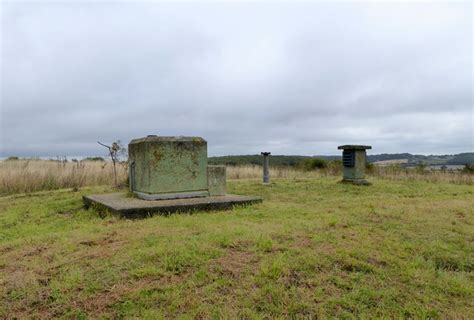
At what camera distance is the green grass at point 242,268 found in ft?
9.23

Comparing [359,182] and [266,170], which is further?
[266,170]

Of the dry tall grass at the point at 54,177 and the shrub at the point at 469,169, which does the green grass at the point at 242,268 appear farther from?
the shrub at the point at 469,169

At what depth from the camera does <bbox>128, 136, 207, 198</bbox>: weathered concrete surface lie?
667 centimetres

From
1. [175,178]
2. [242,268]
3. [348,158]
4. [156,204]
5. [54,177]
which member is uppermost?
[348,158]

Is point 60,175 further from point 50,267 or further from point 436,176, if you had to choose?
point 436,176

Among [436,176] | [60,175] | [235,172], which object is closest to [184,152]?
[60,175]

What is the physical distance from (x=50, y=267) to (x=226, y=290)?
1631 mm

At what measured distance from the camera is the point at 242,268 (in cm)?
334

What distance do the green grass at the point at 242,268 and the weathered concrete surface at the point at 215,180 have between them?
173 cm

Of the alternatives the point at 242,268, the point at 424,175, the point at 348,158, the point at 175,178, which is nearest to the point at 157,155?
the point at 175,178

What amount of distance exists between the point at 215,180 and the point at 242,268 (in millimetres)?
3942

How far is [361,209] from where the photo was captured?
6250 mm

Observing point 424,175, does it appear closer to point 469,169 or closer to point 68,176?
point 469,169

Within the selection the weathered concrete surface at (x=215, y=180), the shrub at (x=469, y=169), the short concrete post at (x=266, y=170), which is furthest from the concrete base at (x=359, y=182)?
the shrub at (x=469, y=169)
